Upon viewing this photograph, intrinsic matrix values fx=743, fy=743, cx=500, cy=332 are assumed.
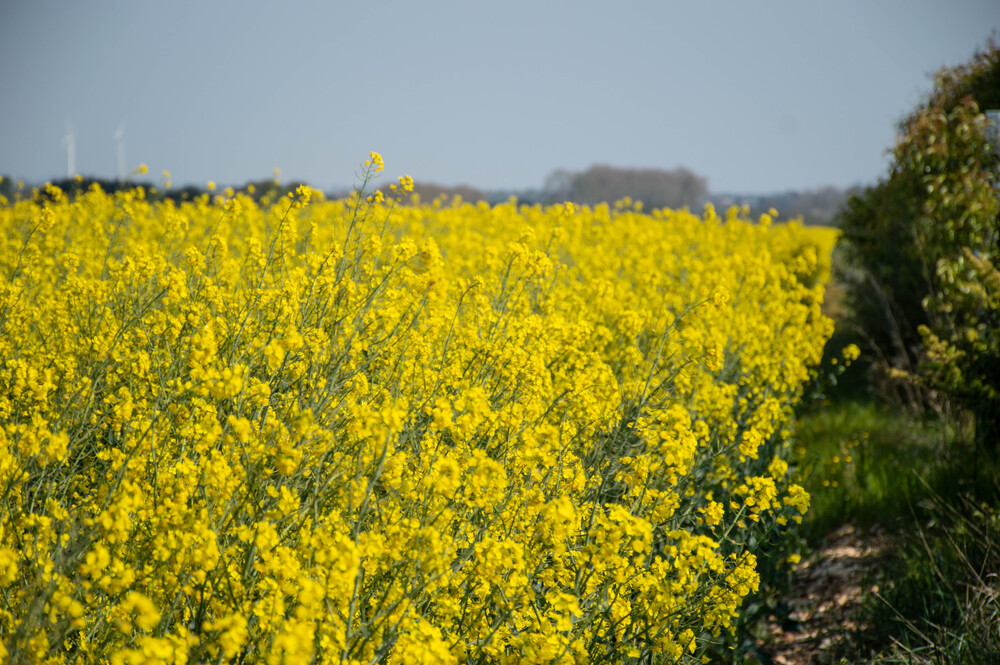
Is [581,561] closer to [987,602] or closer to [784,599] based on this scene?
[987,602]

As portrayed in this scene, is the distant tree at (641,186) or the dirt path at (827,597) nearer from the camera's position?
the dirt path at (827,597)

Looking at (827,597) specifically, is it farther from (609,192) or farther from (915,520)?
(609,192)

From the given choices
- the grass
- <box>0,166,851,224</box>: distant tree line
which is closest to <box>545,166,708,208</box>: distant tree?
<box>0,166,851,224</box>: distant tree line

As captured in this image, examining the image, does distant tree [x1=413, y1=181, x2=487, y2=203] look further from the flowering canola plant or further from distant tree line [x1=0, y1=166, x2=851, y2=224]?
the flowering canola plant

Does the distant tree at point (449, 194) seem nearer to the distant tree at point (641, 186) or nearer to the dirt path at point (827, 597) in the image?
the distant tree at point (641, 186)

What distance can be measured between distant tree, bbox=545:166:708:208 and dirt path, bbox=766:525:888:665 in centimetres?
928

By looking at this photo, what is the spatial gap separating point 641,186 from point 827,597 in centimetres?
1469

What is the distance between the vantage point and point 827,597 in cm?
420

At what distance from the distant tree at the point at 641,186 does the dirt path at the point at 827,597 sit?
9281 mm

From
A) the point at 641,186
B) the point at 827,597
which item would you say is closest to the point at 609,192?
the point at 641,186

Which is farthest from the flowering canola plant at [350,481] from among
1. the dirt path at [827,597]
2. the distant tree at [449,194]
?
the distant tree at [449,194]

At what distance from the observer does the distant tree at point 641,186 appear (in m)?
14.6

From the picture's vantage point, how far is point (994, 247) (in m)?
5.30

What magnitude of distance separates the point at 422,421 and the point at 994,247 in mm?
4621
